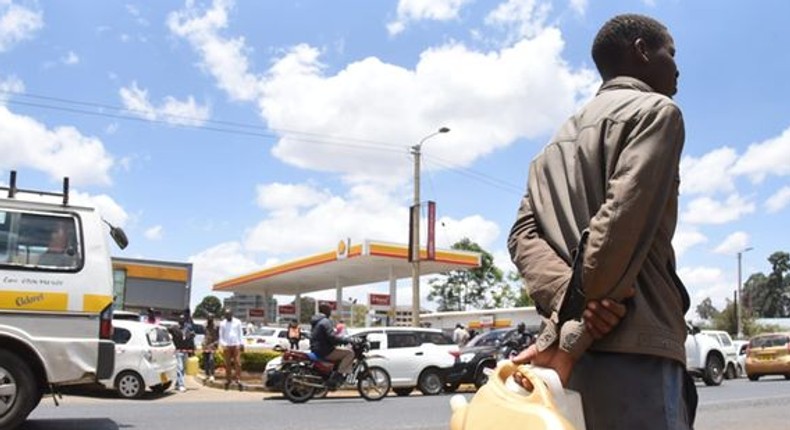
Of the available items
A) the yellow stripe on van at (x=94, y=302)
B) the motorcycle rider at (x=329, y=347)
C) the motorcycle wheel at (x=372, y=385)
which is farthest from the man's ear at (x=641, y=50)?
the motorcycle wheel at (x=372, y=385)

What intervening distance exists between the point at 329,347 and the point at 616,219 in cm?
1247

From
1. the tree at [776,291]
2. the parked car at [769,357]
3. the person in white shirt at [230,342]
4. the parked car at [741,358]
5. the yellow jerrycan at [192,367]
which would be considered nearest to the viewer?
the person in white shirt at [230,342]

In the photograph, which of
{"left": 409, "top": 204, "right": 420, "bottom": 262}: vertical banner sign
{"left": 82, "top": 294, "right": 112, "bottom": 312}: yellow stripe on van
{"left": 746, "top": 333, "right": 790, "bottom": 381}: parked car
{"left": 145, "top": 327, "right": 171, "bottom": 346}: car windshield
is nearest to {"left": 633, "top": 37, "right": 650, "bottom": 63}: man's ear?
{"left": 82, "top": 294, "right": 112, "bottom": 312}: yellow stripe on van

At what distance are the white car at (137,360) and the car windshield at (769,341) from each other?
1833 centimetres

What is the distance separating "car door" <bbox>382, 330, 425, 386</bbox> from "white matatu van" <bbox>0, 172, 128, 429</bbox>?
9.90 meters

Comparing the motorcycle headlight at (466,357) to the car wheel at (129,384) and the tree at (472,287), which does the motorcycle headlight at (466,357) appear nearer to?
the car wheel at (129,384)

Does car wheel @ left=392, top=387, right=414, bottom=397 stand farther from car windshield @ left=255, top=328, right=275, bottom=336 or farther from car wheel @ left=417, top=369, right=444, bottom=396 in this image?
car windshield @ left=255, top=328, right=275, bottom=336

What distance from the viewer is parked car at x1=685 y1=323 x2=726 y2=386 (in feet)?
67.3

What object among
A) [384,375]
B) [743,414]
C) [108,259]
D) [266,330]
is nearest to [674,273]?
[108,259]

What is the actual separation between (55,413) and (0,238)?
4069 millimetres

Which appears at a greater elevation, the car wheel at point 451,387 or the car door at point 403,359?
the car door at point 403,359

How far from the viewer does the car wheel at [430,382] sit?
1748 cm

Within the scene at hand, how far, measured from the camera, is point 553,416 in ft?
7.00

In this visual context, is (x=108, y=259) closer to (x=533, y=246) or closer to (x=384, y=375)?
(x=533, y=246)
